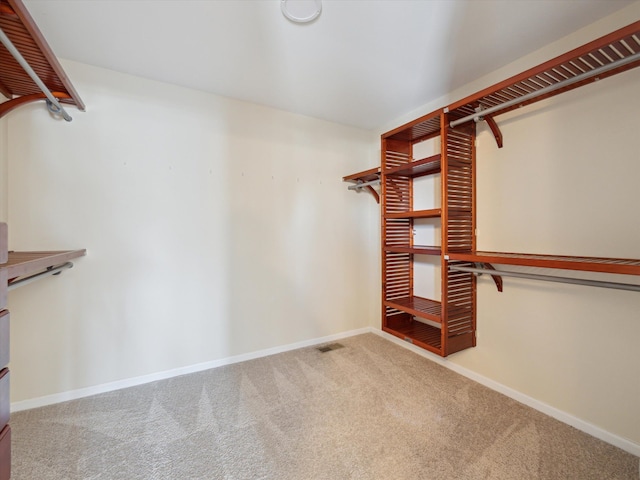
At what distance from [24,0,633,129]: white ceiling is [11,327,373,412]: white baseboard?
7.96 ft

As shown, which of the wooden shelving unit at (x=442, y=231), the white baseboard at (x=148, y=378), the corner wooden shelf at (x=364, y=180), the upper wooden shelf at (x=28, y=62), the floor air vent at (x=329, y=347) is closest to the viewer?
the upper wooden shelf at (x=28, y=62)

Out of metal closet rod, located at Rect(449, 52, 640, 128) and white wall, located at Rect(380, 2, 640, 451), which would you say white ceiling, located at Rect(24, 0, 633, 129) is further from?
metal closet rod, located at Rect(449, 52, 640, 128)

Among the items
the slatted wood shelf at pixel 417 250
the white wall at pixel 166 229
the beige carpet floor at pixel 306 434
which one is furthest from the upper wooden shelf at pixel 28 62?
the slatted wood shelf at pixel 417 250

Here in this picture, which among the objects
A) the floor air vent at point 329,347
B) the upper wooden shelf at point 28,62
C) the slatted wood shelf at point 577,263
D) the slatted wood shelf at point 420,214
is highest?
the upper wooden shelf at point 28,62

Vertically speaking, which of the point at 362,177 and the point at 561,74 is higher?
the point at 561,74

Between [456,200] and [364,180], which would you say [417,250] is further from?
[364,180]

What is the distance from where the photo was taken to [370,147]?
3.37 m

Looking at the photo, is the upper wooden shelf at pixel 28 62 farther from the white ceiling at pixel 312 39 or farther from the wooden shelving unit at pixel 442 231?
the wooden shelving unit at pixel 442 231

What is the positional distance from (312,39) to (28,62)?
1601 mm

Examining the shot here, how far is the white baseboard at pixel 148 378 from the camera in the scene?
1.90 meters

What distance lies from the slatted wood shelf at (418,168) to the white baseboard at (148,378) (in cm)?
189

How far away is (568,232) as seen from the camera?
5.64 ft

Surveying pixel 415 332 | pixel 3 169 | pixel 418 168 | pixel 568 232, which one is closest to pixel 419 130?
pixel 418 168

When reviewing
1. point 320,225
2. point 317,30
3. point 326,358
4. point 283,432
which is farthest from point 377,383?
point 317,30
